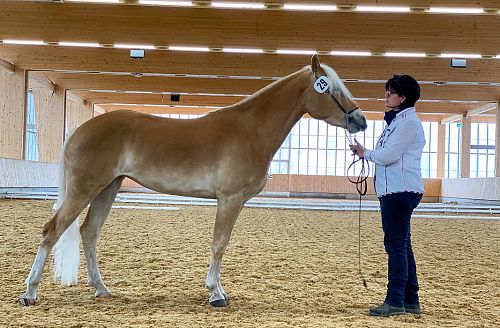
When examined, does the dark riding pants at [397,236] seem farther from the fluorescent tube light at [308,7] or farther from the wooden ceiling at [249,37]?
the fluorescent tube light at [308,7]

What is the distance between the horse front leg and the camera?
4277 mm

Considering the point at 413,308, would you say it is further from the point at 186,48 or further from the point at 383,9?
the point at 186,48

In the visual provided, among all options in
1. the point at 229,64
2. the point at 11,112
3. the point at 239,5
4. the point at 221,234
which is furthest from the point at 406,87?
the point at 11,112

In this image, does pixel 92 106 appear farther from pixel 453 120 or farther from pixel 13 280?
pixel 13 280

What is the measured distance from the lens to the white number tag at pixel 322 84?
14.7 feet

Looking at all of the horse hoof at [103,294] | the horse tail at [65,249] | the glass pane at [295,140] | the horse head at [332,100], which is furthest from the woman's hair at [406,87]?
the glass pane at [295,140]

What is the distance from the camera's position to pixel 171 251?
742 centimetres

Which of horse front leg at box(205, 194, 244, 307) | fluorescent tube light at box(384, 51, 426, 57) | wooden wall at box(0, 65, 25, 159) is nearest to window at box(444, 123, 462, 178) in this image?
fluorescent tube light at box(384, 51, 426, 57)

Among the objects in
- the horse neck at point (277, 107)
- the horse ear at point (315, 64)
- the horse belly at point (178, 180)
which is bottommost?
the horse belly at point (178, 180)

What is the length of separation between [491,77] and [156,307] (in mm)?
21410

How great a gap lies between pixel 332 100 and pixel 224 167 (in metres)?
1.11

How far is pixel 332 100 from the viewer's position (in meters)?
4.53

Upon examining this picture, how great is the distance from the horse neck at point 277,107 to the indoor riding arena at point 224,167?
0.04 ft

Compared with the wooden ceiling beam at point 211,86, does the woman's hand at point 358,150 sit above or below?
below
